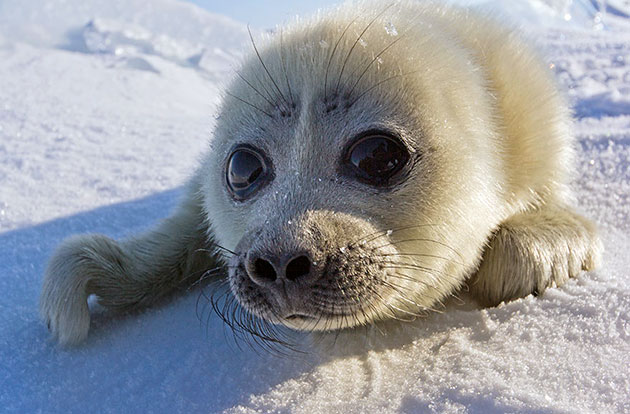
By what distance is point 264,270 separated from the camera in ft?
4.43

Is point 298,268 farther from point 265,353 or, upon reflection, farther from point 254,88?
point 254,88

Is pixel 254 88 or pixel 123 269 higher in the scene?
pixel 254 88

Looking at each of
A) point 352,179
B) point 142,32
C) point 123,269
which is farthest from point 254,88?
point 142,32

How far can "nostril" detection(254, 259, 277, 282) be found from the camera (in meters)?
1.34

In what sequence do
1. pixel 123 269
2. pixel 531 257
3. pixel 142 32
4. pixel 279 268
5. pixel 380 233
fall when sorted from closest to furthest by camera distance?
pixel 279 268
pixel 380 233
pixel 531 257
pixel 123 269
pixel 142 32

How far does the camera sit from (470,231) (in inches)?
65.0

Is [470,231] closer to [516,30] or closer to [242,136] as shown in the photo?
[242,136]

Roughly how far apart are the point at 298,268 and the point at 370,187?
34 cm

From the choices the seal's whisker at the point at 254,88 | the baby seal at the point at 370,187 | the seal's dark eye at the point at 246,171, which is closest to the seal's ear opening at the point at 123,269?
the baby seal at the point at 370,187

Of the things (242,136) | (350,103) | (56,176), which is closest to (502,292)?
(350,103)

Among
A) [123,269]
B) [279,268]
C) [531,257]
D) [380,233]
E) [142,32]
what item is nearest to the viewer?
[279,268]

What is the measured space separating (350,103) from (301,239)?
452 mm

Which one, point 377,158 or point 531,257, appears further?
point 531,257

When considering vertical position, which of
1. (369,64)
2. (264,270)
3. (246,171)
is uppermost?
(369,64)
